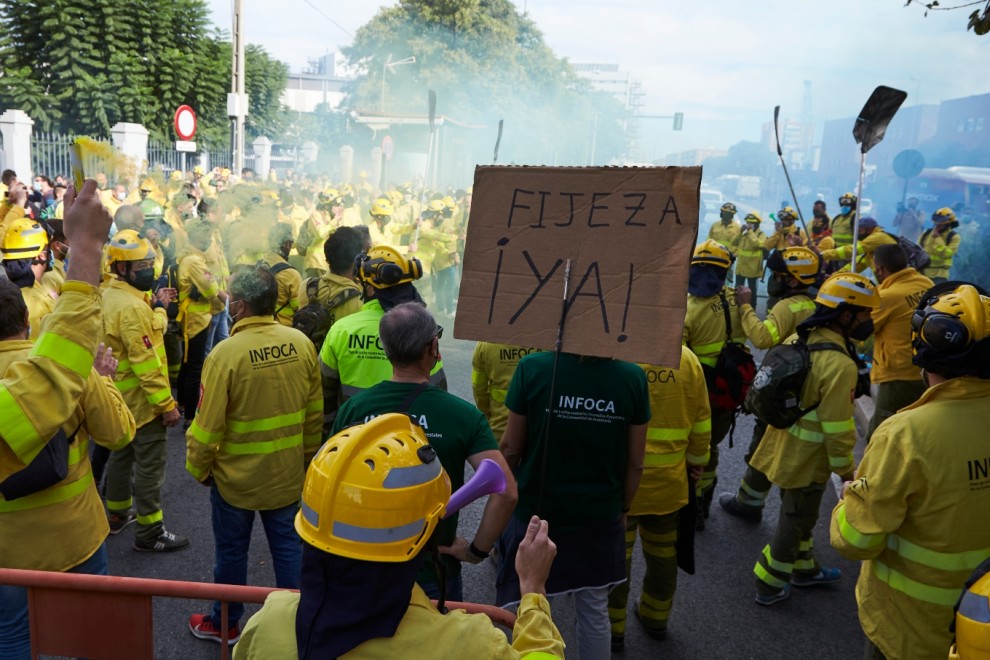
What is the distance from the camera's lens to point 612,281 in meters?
2.55

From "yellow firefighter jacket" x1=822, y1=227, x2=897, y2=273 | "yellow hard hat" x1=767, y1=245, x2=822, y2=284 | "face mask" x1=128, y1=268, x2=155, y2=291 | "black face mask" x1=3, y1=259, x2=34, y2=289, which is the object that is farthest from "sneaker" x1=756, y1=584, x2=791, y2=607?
"black face mask" x1=3, y1=259, x2=34, y2=289

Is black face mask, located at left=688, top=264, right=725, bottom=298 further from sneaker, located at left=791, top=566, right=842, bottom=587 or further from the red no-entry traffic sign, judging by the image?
the red no-entry traffic sign

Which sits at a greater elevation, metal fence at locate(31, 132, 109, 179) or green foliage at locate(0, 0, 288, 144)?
green foliage at locate(0, 0, 288, 144)

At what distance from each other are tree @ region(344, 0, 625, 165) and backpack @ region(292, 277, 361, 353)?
44920 millimetres

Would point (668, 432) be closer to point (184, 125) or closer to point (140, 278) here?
point (140, 278)

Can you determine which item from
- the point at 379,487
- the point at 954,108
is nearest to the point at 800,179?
the point at 954,108

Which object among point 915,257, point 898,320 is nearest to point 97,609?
point 898,320

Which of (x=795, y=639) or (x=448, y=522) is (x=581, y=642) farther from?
(x=795, y=639)

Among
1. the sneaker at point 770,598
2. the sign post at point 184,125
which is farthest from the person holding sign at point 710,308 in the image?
the sign post at point 184,125

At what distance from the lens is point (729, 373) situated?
536 centimetres

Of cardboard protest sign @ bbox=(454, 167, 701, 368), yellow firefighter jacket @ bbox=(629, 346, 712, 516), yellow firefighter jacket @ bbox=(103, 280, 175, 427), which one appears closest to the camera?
cardboard protest sign @ bbox=(454, 167, 701, 368)

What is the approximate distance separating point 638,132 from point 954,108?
117 metres

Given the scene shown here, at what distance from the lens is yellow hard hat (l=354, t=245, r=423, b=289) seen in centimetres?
459

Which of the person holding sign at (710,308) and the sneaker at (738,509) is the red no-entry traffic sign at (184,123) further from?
the sneaker at (738,509)
